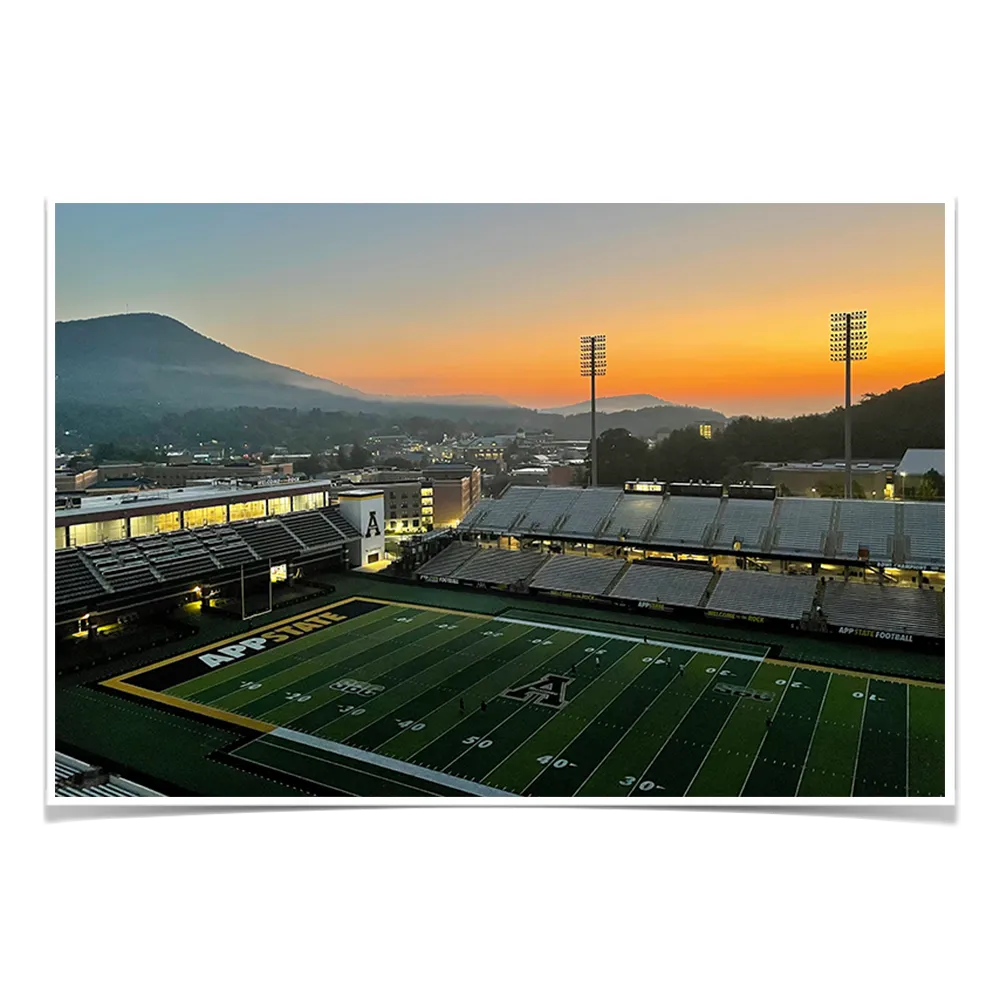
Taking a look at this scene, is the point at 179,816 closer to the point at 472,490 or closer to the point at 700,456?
the point at 700,456

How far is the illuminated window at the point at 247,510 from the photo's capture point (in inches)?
496

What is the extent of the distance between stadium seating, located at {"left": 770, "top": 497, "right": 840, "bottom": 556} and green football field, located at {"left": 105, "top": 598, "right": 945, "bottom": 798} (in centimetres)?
307

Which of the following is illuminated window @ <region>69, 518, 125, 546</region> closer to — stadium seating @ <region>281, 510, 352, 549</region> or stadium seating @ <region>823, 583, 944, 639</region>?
stadium seating @ <region>281, 510, 352, 549</region>

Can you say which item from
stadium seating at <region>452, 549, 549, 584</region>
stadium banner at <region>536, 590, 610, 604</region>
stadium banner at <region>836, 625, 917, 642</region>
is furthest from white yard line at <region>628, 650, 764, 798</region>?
stadium seating at <region>452, 549, 549, 584</region>

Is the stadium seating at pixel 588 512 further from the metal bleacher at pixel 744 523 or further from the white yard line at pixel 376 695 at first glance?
the white yard line at pixel 376 695

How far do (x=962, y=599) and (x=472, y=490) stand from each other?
20536 mm

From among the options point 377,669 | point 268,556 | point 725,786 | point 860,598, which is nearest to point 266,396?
point 268,556

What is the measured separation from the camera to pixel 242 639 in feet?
30.9

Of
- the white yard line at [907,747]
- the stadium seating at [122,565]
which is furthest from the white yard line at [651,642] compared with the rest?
the stadium seating at [122,565]

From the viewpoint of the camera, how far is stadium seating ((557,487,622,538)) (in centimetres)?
1327

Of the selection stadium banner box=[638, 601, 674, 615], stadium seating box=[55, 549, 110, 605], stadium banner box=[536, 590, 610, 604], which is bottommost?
stadium banner box=[638, 601, 674, 615]

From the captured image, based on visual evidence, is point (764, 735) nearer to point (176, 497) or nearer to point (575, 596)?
point (575, 596)

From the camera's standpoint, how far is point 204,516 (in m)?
12.0

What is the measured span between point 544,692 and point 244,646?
4076mm
